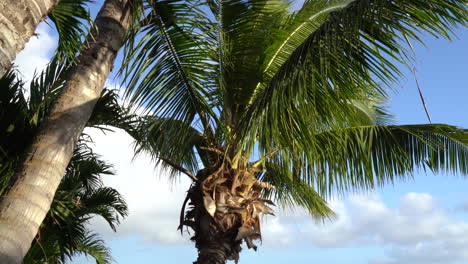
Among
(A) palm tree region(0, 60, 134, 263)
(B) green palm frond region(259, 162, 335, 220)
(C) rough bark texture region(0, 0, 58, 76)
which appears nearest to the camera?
(C) rough bark texture region(0, 0, 58, 76)

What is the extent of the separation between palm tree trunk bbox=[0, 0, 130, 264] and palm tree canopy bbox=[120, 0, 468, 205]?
815 millimetres

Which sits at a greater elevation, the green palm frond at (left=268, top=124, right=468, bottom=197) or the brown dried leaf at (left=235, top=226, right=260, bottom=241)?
the green palm frond at (left=268, top=124, right=468, bottom=197)

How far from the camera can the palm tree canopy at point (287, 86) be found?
4719 mm

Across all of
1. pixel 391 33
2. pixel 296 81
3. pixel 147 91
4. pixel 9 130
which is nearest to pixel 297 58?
pixel 296 81

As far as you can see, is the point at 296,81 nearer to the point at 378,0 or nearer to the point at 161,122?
the point at 378,0

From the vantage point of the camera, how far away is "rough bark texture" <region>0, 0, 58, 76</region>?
2293mm

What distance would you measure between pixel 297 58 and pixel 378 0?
980mm

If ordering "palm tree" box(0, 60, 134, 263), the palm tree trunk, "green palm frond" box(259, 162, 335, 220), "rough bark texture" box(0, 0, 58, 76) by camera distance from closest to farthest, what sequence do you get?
"rough bark texture" box(0, 0, 58, 76), the palm tree trunk, "palm tree" box(0, 60, 134, 263), "green palm frond" box(259, 162, 335, 220)

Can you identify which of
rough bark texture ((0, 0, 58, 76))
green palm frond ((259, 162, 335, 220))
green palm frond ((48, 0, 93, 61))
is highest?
green palm frond ((259, 162, 335, 220))

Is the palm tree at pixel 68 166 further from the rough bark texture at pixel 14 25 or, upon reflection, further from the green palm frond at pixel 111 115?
the rough bark texture at pixel 14 25

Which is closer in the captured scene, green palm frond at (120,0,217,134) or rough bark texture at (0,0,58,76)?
rough bark texture at (0,0,58,76)

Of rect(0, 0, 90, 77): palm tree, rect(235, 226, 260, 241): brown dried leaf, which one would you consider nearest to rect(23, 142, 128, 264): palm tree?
rect(235, 226, 260, 241): brown dried leaf

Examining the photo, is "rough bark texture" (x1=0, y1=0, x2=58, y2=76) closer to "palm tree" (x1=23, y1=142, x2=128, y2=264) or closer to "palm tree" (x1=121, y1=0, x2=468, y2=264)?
"palm tree" (x1=121, y1=0, x2=468, y2=264)

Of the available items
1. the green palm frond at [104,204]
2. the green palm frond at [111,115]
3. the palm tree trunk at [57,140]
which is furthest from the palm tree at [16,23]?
the green palm frond at [104,204]
